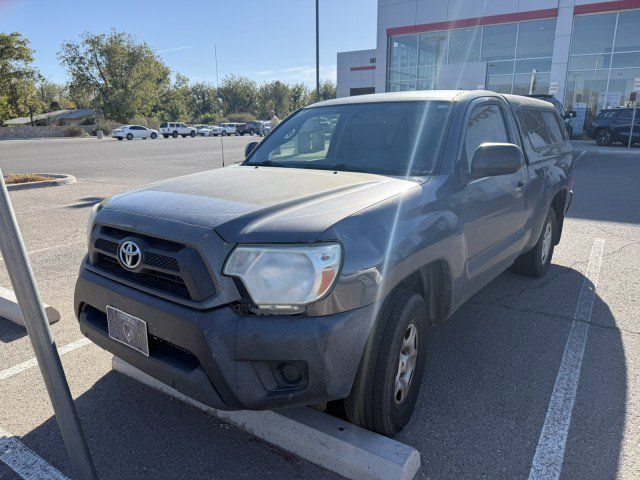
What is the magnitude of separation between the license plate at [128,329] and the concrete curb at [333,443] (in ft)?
2.39

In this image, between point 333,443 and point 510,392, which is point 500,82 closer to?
point 510,392

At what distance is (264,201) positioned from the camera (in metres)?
2.38

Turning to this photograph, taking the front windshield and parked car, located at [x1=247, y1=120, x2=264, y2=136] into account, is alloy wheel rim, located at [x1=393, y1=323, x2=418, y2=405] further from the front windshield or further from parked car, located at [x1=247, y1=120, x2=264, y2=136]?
parked car, located at [x1=247, y1=120, x2=264, y2=136]

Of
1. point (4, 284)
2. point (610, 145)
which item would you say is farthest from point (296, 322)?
point (610, 145)

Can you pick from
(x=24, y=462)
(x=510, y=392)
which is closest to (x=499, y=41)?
(x=510, y=392)

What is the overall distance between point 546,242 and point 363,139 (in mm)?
2840

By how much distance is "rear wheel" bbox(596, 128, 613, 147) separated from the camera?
2125cm

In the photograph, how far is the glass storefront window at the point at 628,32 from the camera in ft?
71.9

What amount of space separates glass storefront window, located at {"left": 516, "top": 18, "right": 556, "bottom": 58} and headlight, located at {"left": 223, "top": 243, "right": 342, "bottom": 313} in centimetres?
2646

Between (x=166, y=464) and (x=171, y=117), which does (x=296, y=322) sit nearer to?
(x=166, y=464)

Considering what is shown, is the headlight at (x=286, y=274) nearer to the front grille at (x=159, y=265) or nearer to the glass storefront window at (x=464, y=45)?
the front grille at (x=159, y=265)

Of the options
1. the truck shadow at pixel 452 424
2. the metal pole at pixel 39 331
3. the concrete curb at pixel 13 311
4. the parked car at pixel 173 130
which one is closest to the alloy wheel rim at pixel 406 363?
the truck shadow at pixel 452 424

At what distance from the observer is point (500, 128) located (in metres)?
3.92

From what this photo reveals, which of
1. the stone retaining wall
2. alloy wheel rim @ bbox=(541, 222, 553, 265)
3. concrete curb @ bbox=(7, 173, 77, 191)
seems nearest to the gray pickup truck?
alloy wheel rim @ bbox=(541, 222, 553, 265)
